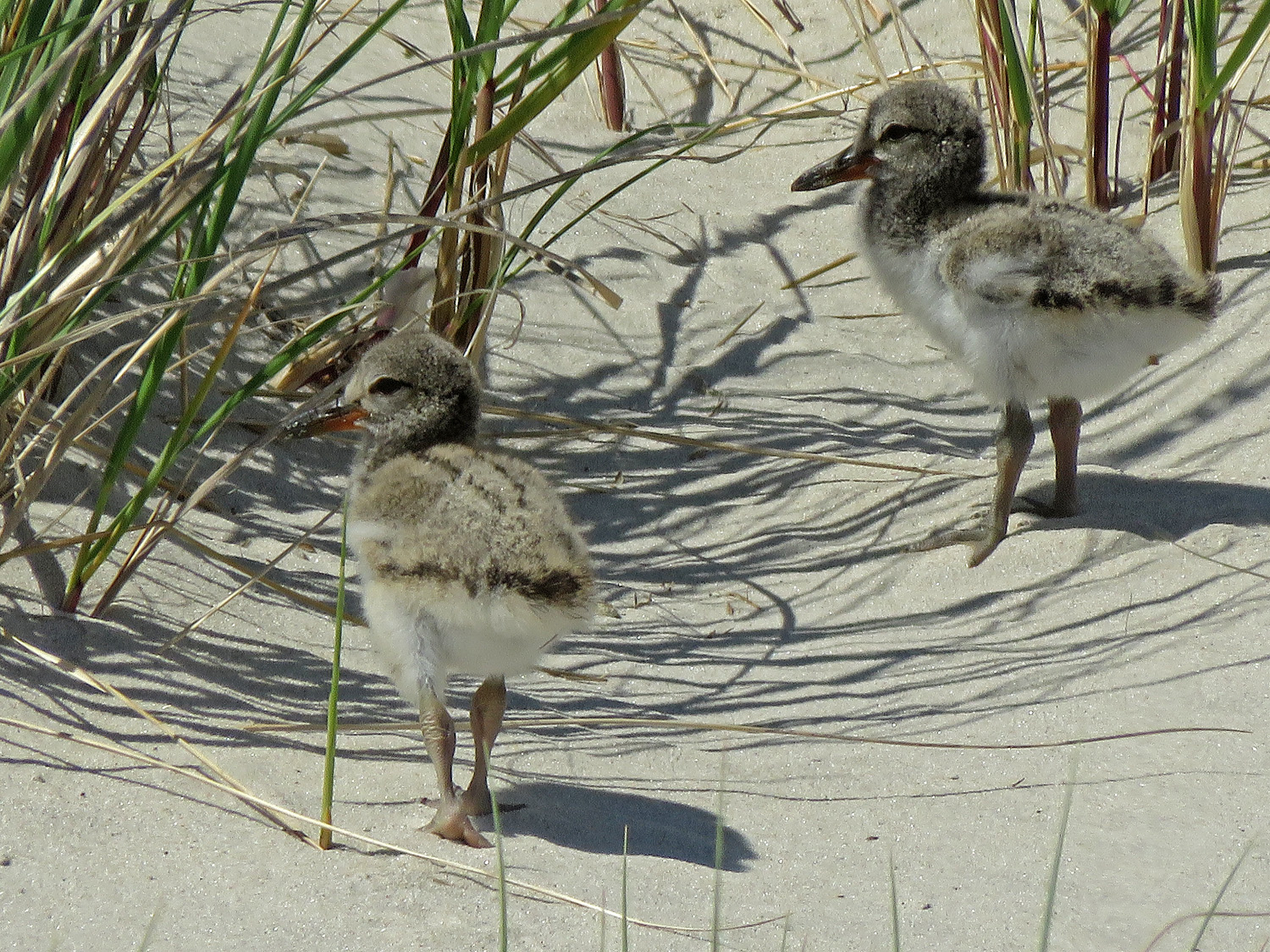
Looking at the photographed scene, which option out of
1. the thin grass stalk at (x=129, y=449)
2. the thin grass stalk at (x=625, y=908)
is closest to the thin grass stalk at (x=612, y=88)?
the thin grass stalk at (x=129, y=449)

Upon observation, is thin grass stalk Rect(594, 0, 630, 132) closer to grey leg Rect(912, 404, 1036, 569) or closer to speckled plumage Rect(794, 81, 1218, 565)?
speckled plumage Rect(794, 81, 1218, 565)

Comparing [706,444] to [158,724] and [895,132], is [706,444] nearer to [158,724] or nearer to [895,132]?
[895,132]

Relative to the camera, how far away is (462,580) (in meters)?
2.75

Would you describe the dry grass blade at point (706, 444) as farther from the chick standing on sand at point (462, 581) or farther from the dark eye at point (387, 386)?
the chick standing on sand at point (462, 581)

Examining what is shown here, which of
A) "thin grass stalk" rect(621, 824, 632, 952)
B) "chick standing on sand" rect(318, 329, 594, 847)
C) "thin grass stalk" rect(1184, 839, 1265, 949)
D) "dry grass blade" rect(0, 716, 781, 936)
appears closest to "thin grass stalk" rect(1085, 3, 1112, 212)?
"chick standing on sand" rect(318, 329, 594, 847)

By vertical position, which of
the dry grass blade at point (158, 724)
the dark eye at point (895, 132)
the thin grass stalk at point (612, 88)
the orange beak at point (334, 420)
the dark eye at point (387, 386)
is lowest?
the dry grass blade at point (158, 724)

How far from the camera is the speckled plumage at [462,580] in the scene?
276cm

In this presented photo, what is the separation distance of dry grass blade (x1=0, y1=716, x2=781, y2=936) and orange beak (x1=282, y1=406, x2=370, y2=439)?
0.91 meters

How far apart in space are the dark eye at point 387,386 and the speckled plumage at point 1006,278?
5.29 feet

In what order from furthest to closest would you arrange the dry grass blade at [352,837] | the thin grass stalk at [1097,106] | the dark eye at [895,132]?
the thin grass stalk at [1097,106], the dark eye at [895,132], the dry grass blade at [352,837]

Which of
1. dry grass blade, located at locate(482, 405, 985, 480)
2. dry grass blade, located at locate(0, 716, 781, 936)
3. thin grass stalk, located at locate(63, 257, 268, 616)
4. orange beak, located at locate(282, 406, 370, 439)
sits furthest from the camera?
dry grass blade, located at locate(482, 405, 985, 480)

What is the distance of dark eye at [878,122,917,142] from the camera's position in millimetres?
4324

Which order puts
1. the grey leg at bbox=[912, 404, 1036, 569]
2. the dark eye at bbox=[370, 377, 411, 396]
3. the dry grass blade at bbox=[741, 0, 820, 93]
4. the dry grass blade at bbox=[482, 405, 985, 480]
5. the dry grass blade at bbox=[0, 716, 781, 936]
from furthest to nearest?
the dry grass blade at bbox=[741, 0, 820, 93], the dry grass blade at bbox=[482, 405, 985, 480], the grey leg at bbox=[912, 404, 1036, 569], the dark eye at bbox=[370, 377, 411, 396], the dry grass blade at bbox=[0, 716, 781, 936]

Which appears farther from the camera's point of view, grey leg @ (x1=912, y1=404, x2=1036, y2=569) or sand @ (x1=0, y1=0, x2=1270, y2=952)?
grey leg @ (x1=912, y1=404, x2=1036, y2=569)
